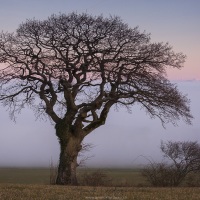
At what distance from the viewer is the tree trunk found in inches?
1336

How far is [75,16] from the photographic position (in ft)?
116

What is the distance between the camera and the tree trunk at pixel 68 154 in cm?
3394

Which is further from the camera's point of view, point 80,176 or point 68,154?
point 80,176

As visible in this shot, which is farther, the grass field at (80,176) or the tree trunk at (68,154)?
the grass field at (80,176)

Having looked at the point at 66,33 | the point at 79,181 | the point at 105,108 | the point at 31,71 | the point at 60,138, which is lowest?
the point at 79,181

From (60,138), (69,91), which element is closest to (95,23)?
(69,91)

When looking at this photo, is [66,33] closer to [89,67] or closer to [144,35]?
[89,67]

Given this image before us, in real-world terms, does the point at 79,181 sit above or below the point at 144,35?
below

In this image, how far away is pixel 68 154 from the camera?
1353 inches

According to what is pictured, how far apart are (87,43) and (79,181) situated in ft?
30.8

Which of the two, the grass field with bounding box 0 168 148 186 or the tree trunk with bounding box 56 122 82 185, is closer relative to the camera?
the tree trunk with bounding box 56 122 82 185

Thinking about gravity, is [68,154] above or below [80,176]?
above

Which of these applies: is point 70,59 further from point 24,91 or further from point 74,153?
point 74,153

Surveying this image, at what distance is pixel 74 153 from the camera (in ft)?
113
